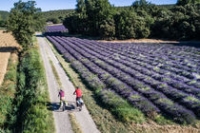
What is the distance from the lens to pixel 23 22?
58875mm

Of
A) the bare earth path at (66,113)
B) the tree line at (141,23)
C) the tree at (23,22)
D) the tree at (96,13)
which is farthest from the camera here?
the tree at (96,13)

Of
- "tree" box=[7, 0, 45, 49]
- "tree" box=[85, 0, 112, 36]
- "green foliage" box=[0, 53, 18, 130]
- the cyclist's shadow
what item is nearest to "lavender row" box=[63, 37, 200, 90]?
the cyclist's shadow

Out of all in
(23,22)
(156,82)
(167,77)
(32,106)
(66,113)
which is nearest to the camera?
(66,113)

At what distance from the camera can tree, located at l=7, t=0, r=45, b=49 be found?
58656 mm

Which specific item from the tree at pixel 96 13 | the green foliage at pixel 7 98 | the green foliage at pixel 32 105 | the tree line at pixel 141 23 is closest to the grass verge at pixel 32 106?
the green foliage at pixel 32 105

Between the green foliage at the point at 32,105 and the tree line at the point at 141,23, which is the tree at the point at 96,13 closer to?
the tree line at the point at 141,23

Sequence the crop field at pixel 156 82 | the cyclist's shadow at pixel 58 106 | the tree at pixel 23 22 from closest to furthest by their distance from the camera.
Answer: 1. the crop field at pixel 156 82
2. the cyclist's shadow at pixel 58 106
3. the tree at pixel 23 22

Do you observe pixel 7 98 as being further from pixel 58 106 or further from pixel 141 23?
pixel 141 23

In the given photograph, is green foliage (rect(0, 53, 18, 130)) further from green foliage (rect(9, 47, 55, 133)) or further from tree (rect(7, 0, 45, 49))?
tree (rect(7, 0, 45, 49))

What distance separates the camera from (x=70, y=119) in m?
21.7

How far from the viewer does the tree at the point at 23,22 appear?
192 ft

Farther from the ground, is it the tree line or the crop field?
the tree line

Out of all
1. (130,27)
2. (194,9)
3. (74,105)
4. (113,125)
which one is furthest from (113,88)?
(194,9)

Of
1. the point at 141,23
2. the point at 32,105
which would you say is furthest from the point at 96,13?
the point at 32,105
